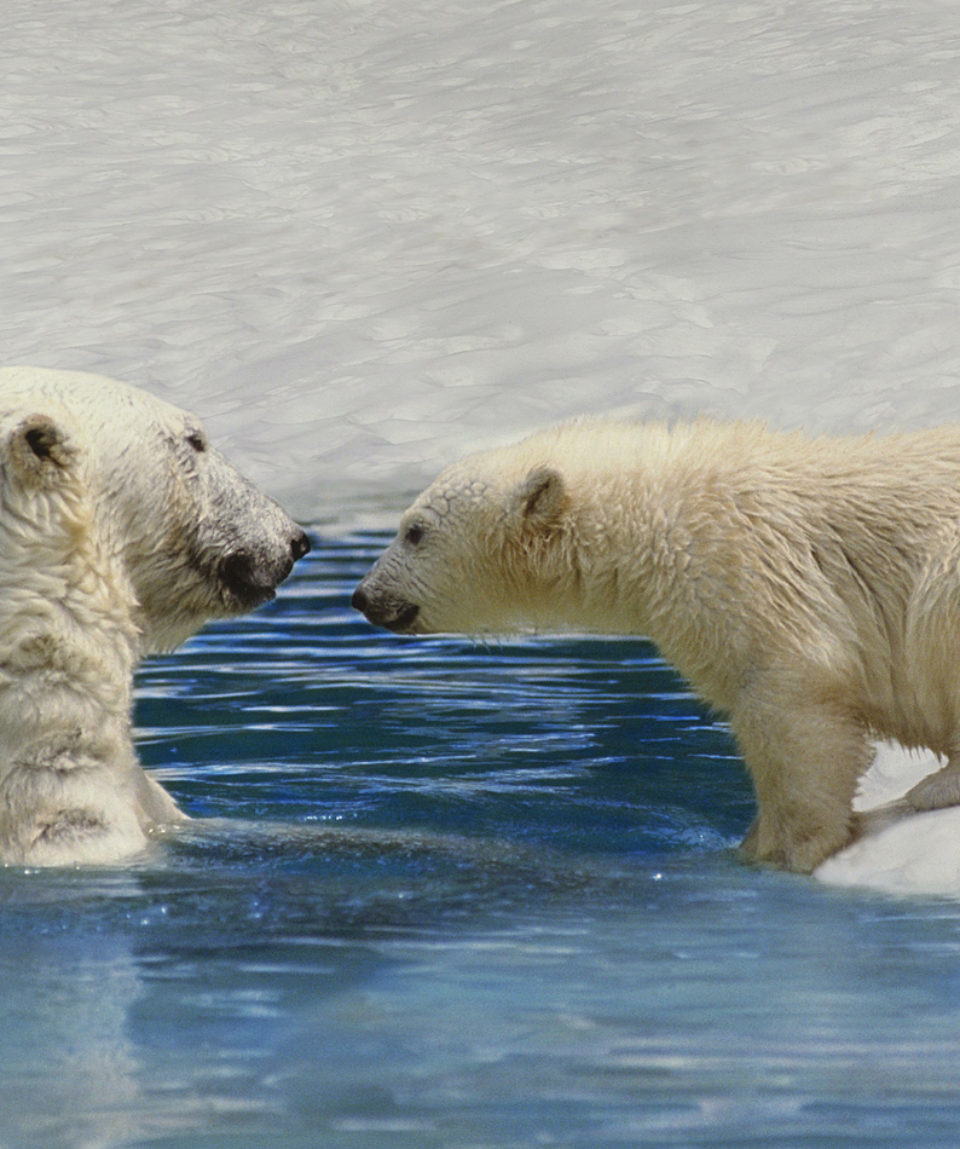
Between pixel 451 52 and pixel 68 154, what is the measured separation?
4.85m

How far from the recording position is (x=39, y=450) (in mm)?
3902

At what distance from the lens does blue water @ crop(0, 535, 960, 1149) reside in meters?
2.54

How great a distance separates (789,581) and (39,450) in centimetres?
182

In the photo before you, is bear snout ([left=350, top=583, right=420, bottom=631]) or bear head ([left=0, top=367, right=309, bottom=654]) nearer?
bear head ([left=0, top=367, right=309, bottom=654])

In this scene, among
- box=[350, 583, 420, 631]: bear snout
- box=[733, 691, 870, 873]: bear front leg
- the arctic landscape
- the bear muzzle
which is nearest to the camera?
box=[733, 691, 870, 873]: bear front leg

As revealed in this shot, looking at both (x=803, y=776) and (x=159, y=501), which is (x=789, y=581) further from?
(x=159, y=501)

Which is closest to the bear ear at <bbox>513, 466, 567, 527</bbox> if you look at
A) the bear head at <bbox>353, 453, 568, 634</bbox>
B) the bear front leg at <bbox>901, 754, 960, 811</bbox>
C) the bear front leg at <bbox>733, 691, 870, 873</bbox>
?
the bear head at <bbox>353, 453, 568, 634</bbox>

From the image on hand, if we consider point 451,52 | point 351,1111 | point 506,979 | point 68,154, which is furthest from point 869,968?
point 451,52

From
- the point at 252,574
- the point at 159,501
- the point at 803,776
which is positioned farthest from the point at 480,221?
the point at 803,776

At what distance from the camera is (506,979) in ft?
10.5

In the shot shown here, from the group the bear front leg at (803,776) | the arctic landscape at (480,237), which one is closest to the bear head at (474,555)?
the arctic landscape at (480,237)

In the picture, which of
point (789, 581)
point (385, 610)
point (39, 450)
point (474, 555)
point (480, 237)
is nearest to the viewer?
point (39, 450)

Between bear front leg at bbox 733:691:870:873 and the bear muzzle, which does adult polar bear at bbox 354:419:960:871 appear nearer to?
bear front leg at bbox 733:691:870:873

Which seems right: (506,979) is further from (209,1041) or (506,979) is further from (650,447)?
(650,447)
